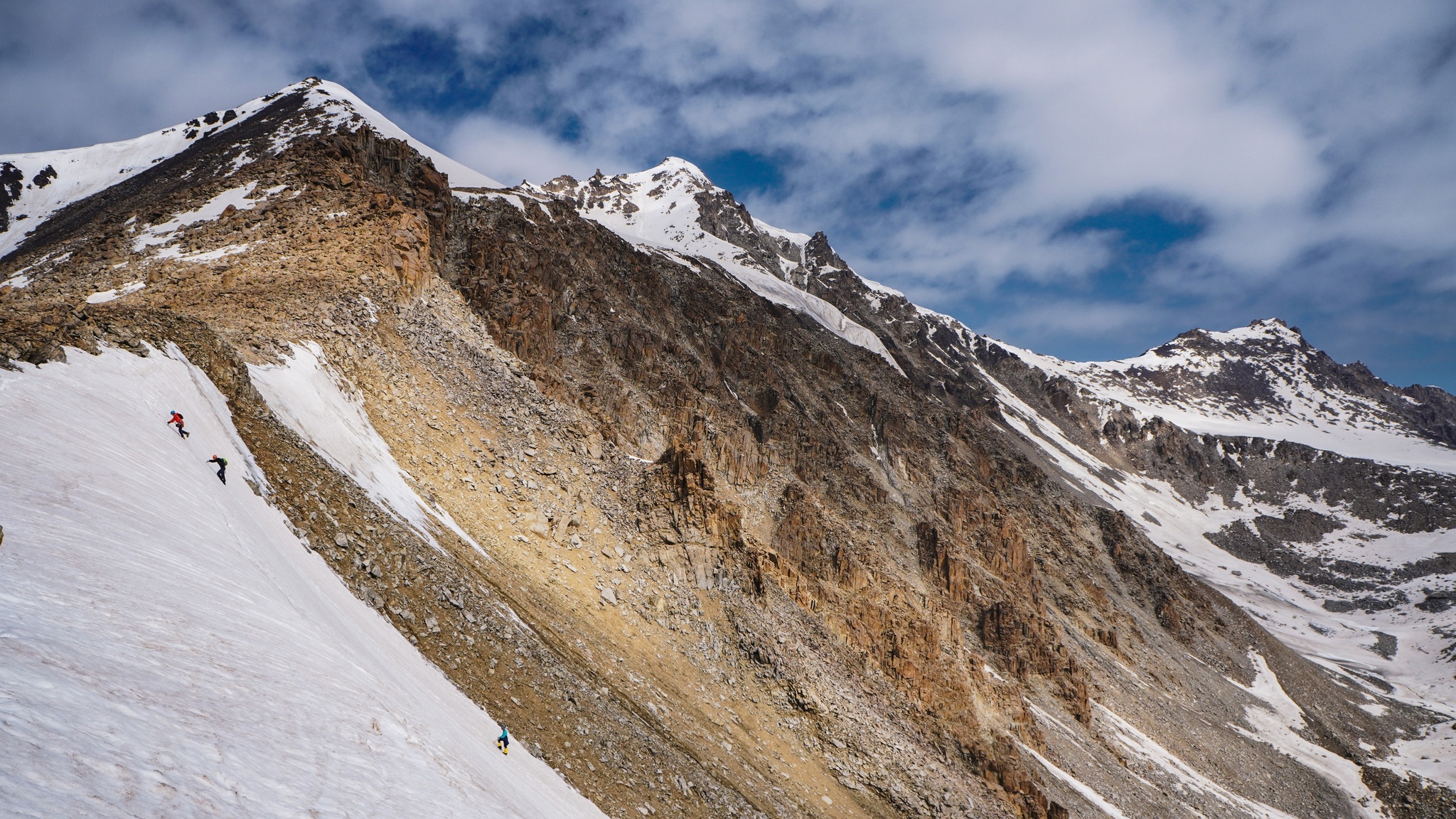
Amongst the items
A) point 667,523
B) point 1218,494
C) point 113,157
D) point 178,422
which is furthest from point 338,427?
point 1218,494

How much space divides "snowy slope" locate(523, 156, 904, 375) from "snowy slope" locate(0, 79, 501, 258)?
42534mm

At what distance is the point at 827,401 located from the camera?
247 ft

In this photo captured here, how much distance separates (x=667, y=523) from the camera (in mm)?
32156

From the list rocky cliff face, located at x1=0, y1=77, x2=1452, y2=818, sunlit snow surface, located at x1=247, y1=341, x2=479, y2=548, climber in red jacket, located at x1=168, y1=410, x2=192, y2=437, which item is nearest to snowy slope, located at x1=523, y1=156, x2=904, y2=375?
rocky cliff face, located at x1=0, y1=77, x2=1452, y2=818

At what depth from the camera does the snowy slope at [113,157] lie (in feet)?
187

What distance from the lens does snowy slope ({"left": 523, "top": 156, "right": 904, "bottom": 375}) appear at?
116 meters

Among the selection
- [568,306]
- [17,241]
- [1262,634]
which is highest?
[1262,634]

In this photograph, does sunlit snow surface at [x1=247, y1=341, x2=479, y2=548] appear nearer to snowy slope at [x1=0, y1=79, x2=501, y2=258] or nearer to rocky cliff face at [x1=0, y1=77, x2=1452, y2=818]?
rocky cliff face at [x1=0, y1=77, x2=1452, y2=818]

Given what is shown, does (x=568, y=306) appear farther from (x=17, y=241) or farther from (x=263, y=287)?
(x=17, y=241)

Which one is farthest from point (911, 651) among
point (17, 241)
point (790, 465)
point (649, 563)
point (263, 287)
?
point (17, 241)

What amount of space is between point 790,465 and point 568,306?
22574 mm

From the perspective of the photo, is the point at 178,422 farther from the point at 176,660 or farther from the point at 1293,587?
the point at 1293,587

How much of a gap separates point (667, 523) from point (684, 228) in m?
124

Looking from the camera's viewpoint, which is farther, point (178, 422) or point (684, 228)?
point (684, 228)
